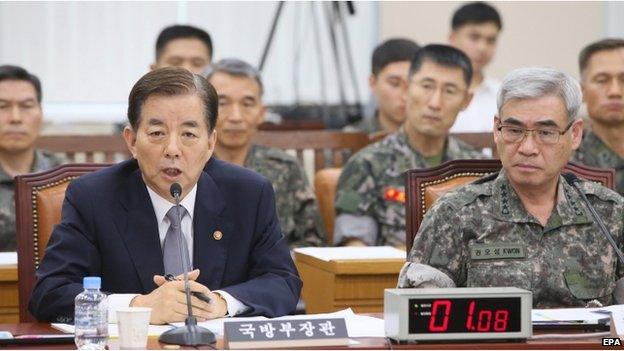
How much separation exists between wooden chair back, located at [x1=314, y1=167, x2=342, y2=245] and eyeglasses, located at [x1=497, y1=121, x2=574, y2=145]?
188 cm

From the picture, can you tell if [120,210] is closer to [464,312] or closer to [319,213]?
[464,312]

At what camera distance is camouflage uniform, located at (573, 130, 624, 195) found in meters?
5.23

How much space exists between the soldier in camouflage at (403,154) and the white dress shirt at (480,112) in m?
1.02

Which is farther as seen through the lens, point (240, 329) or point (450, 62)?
point (450, 62)

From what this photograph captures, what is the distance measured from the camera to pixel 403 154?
5.13 m

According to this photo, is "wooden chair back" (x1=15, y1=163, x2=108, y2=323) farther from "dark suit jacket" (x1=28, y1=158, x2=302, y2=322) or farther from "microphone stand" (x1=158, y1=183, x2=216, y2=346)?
"microphone stand" (x1=158, y1=183, x2=216, y2=346)

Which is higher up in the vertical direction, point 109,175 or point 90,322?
point 109,175

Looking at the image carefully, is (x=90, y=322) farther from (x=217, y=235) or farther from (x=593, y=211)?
(x=593, y=211)

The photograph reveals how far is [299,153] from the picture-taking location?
19.0ft

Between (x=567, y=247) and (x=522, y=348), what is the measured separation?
2.52 feet

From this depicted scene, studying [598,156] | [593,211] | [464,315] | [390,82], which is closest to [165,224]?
[464,315]

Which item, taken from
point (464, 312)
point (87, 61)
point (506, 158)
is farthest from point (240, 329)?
point (87, 61)

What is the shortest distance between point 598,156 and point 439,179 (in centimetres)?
190

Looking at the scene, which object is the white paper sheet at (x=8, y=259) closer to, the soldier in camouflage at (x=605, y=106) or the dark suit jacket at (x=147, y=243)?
the dark suit jacket at (x=147, y=243)
